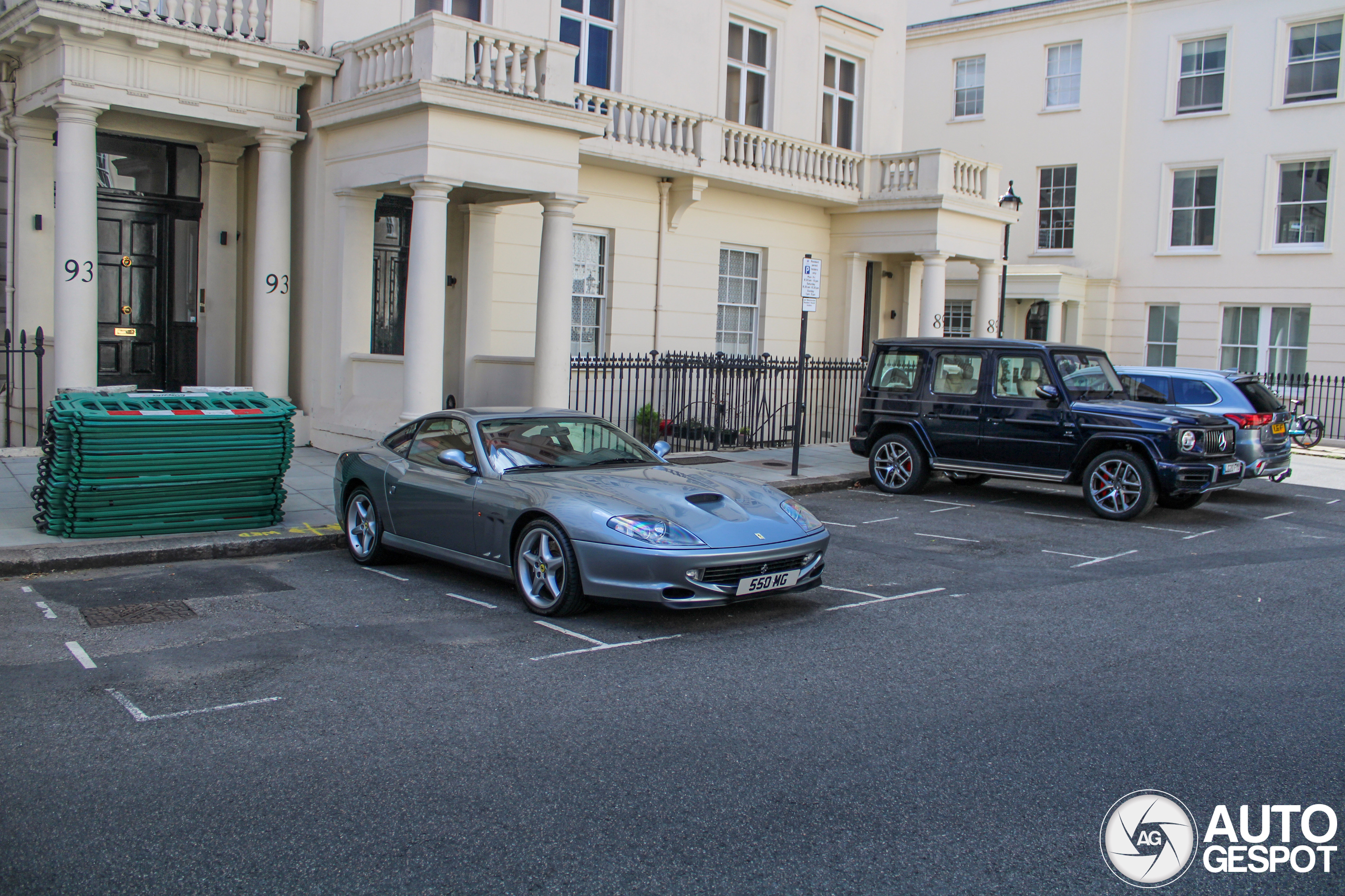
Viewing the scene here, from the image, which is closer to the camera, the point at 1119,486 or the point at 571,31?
the point at 1119,486

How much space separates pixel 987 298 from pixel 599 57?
29.7 ft

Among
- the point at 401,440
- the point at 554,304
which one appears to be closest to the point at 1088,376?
the point at 554,304

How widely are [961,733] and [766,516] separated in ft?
8.38

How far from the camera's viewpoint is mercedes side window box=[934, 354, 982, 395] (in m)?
13.5

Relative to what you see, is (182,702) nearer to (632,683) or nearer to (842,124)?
(632,683)

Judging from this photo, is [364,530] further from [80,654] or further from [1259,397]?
[1259,397]

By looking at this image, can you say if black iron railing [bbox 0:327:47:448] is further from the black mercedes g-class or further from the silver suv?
the silver suv

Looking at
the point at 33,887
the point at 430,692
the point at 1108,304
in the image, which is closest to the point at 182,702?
the point at 430,692

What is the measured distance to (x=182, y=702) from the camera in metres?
5.46

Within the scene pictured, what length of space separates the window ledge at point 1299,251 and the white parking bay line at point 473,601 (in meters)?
25.0

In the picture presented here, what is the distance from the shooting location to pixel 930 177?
20719mm

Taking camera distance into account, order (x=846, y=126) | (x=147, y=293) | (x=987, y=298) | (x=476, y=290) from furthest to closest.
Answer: (x=846, y=126), (x=987, y=298), (x=476, y=290), (x=147, y=293)

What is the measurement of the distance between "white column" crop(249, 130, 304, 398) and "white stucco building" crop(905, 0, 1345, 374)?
62.7 feet

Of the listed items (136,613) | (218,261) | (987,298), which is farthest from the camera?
(987,298)
